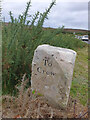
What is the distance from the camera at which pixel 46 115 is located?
213cm

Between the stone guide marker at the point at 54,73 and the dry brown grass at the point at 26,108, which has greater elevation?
the stone guide marker at the point at 54,73

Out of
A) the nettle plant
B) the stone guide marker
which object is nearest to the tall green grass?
the nettle plant

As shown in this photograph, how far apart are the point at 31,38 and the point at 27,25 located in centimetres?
37

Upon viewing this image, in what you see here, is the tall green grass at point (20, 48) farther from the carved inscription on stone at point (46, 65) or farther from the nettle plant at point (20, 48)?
the carved inscription on stone at point (46, 65)

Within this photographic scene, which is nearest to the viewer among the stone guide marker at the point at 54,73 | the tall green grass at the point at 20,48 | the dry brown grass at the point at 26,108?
the dry brown grass at the point at 26,108

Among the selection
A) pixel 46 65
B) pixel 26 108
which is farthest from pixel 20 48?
pixel 26 108

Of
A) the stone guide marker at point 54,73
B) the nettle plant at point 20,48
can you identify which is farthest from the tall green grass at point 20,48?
the stone guide marker at point 54,73

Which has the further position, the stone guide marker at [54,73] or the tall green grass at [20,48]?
the tall green grass at [20,48]

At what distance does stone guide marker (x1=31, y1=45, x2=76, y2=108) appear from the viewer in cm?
237

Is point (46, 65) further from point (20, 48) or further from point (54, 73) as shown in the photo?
point (20, 48)

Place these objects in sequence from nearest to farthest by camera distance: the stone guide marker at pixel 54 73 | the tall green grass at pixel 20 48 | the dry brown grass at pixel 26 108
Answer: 1. the dry brown grass at pixel 26 108
2. the stone guide marker at pixel 54 73
3. the tall green grass at pixel 20 48

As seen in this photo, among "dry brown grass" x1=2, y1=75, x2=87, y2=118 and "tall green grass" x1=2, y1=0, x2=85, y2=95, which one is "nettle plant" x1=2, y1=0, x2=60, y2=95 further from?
"dry brown grass" x1=2, y1=75, x2=87, y2=118

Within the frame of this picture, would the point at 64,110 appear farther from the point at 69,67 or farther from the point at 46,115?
the point at 69,67

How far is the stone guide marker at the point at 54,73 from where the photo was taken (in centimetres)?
237
